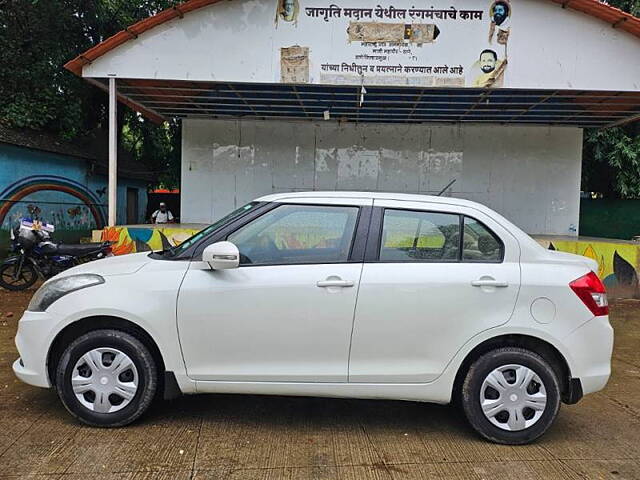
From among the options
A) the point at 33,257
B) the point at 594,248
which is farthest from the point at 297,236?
the point at 594,248

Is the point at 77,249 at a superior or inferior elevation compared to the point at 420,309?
inferior

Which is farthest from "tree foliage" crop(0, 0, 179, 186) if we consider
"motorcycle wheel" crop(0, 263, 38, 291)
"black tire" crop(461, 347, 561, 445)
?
"black tire" crop(461, 347, 561, 445)

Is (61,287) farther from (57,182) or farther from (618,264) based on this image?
(57,182)

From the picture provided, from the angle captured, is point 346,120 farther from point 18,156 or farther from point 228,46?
point 18,156

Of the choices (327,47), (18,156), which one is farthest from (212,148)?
(327,47)

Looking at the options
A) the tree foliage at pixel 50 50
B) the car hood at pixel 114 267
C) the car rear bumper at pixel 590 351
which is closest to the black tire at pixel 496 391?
the car rear bumper at pixel 590 351

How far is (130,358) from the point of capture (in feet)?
11.5

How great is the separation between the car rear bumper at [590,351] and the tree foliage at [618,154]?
41.8ft

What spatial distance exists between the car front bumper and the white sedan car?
0.03 feet

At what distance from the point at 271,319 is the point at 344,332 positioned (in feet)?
1.67

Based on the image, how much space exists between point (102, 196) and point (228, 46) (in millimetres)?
9733

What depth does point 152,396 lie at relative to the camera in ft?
11.7

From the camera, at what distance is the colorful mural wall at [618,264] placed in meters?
Answer: 9.66

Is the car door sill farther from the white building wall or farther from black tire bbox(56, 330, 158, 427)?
the white building wall
